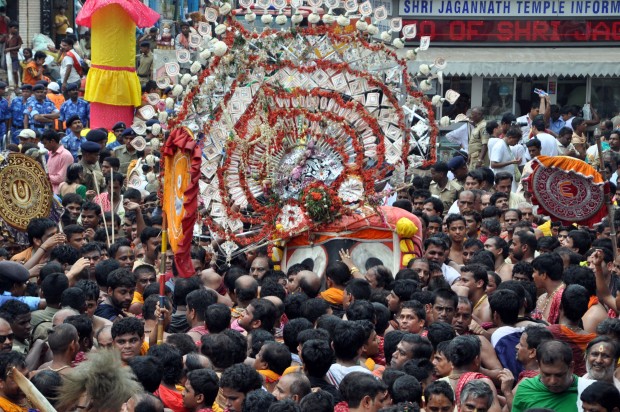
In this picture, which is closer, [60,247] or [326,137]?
[60,247]

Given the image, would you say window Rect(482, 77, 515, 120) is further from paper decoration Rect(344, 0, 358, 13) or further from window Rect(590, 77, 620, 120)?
paper decoration Rect(344, 0, 358, 13)

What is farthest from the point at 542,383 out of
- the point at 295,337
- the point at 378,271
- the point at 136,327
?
the point at 378,271

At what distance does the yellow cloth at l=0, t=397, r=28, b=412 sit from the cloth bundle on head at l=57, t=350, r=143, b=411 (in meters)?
0.68

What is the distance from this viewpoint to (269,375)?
795 cm

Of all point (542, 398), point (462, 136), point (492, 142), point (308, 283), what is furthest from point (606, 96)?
point (542, 398)

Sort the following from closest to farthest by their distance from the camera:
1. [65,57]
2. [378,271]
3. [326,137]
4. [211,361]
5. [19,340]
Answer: [211,361] < [19,340] < [378,271] < [326,137] < [65,57]

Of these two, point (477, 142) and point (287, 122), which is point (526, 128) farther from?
point (287, 122)

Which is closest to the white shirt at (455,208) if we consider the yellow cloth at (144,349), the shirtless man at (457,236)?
the shirtless man at (457,236)

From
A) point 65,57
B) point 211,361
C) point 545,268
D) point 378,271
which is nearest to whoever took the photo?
point 211,361

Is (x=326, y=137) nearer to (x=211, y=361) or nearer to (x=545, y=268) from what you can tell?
(x=545, y=268)

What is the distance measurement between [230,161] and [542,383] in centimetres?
553

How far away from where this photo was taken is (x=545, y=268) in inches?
392

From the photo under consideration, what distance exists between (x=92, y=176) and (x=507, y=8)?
386 inches

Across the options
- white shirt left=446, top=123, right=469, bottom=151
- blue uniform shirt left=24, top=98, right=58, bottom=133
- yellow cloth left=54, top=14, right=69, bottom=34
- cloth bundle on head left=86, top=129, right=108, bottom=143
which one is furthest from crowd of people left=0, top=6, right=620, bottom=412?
yellow cloth left=54, top=14, right=69, bottom=34
